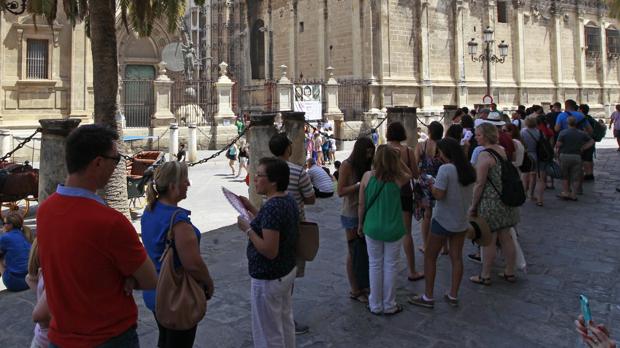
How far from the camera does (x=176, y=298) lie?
2793 millimetres

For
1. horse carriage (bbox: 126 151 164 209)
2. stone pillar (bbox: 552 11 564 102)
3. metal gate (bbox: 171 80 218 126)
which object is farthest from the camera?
stone pillar (bbox: 552 11 564 102)

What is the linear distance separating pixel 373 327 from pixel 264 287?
1.55m

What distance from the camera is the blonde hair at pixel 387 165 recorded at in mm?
4438

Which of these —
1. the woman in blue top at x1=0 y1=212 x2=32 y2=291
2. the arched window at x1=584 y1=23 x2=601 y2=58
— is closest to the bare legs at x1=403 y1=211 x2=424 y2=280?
the woman in blue top at x1=0 y1=212 x2=32 y2=291

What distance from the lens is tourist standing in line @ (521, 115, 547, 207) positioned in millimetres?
9406

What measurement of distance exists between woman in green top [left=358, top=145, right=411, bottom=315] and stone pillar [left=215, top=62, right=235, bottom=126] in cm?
1749

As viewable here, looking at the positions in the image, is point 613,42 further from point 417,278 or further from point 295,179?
point 295,179

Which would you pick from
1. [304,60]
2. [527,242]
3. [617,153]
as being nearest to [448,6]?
[304,60]

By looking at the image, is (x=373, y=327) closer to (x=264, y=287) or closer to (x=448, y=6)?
(x=264, y=287)

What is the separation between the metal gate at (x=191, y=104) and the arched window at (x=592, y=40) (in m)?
30.2

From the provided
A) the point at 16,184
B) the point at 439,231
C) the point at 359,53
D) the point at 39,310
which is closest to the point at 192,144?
the point at 16,184

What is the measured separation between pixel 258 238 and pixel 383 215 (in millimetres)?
1562

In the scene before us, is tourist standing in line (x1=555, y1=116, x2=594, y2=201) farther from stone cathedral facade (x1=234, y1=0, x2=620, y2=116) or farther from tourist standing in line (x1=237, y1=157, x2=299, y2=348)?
stone cathedral facade (x1=234, y1=0, x2=620, y2=116)

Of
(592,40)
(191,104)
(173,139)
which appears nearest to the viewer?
(173,139)
